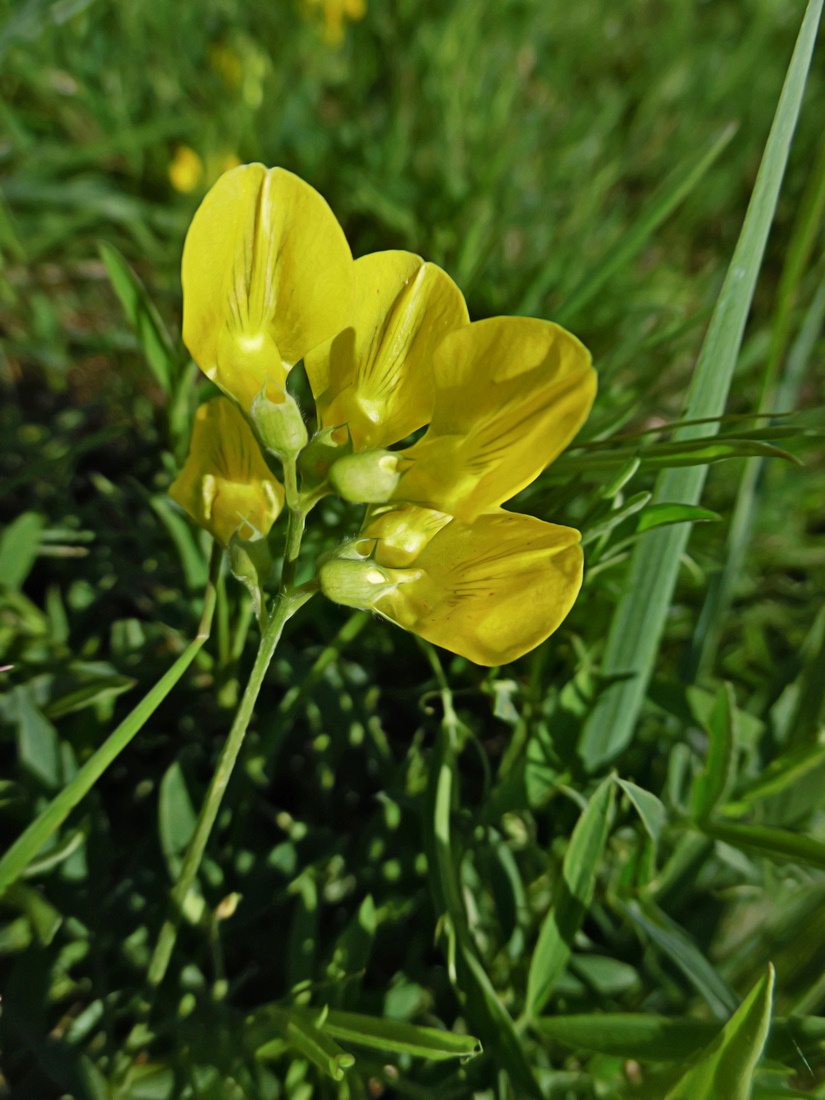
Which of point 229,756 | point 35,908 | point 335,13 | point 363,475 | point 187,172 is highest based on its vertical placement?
point 335,13

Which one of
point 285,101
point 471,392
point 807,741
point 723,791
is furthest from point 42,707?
point 285,101

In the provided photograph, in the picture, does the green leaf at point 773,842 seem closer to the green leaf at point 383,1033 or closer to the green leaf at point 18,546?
the green leaf at point 383,1033

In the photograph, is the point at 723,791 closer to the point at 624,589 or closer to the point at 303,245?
the point at 624,589

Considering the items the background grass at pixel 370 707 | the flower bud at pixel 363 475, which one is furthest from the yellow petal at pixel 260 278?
the background grass at pixel 370 707

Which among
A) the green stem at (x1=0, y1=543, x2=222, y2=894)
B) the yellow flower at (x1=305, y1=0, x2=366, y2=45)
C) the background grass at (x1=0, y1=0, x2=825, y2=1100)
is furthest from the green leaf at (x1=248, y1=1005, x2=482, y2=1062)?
the yellow flower at (x1=305, y1=0, x2=366, y2=45)

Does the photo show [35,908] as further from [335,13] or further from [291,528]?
[335,13]

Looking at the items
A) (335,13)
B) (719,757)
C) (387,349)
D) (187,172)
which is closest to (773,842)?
(719,757)

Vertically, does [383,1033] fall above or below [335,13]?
below
